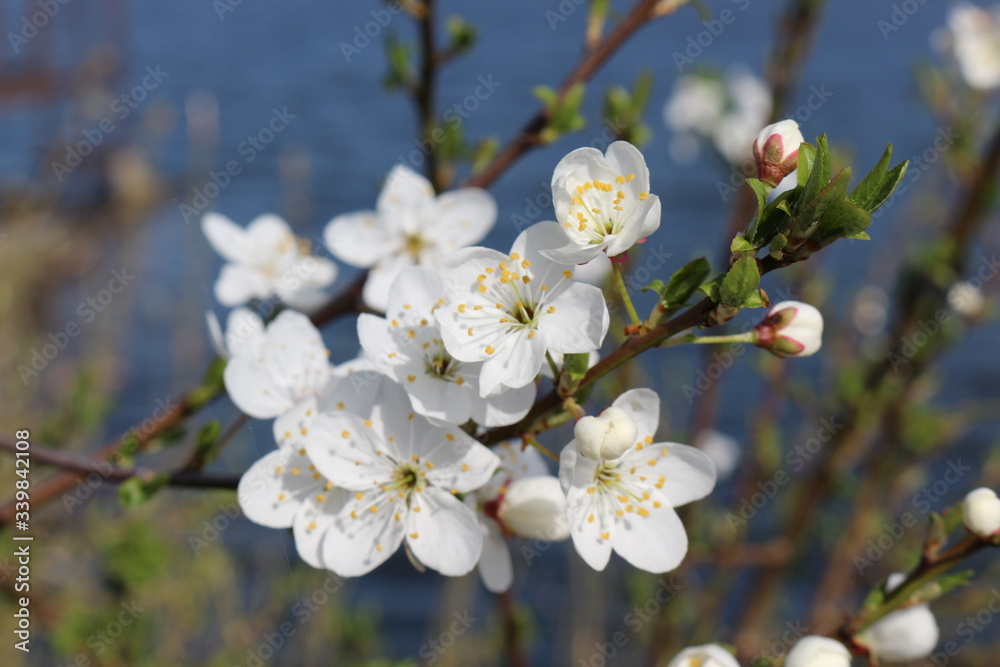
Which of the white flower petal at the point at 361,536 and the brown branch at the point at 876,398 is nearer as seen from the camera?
the white flower petal at the point at 361,536

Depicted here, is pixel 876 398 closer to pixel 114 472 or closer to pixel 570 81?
pixel 570 81

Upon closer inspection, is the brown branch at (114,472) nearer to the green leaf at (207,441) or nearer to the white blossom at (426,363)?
the green leaf at (207,441)

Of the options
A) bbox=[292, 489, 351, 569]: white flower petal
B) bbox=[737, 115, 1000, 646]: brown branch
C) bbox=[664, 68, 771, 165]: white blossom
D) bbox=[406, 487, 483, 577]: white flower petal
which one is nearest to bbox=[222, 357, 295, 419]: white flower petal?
bbox=[292, 489, 351, 569]: white flower petal

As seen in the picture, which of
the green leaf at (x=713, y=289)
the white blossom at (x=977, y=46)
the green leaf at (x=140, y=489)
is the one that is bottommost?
the green leaf at (x=140, y=489)

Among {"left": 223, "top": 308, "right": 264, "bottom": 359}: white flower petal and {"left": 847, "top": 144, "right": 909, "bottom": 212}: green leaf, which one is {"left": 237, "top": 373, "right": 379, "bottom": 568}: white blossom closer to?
{"left": 223, "top": 308, "right": 264, "bottom": 359}: white flower petal

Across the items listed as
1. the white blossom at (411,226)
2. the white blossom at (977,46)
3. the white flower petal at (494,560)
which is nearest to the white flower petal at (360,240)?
the white blossom at (411,226)

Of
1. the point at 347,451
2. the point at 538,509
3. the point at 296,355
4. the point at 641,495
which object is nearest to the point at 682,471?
the point at 641,495

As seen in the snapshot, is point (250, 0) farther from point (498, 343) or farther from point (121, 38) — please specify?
point (498, 343)
